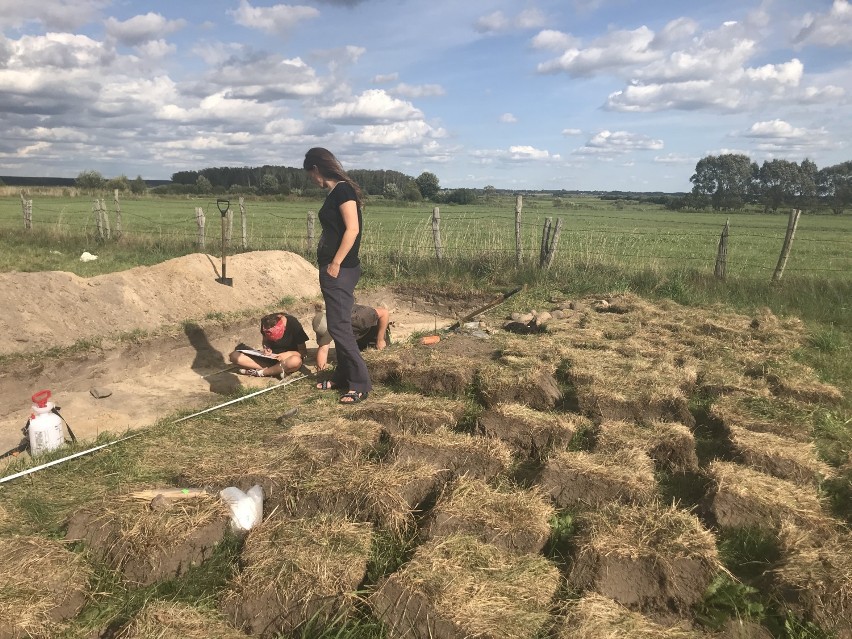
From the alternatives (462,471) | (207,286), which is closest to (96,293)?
(207,286)

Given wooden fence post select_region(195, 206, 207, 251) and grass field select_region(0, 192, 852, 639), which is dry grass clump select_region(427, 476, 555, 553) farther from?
wooden fence post select_region(195, 206, 207, 251)

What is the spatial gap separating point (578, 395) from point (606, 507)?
1.83 metres

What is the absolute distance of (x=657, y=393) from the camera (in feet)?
15.8

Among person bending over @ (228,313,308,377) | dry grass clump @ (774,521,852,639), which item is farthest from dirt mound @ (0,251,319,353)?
dry grass clump @ (774,521,852,639)

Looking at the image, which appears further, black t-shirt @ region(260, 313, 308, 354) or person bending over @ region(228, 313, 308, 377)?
black t-shirt @ region(260, 313, 308, 354)

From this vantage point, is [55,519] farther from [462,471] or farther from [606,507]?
[606,507]

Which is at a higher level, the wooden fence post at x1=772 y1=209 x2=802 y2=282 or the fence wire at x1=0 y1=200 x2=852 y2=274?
the wooden fence post at x1=772 y1=209 x2=802 y2=282

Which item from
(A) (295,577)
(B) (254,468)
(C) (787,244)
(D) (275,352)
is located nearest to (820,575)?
(A) (295,577)

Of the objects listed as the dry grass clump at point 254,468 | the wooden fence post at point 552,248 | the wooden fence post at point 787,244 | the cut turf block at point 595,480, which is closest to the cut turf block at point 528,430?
the cut turf block at point 595,480

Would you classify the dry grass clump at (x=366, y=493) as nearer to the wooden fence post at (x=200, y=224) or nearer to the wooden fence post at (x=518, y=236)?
the wooden fence post at (x=518, y=236)

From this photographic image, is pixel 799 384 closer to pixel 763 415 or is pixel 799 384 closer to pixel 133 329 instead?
pixel 763 415

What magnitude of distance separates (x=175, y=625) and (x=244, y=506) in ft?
2.83

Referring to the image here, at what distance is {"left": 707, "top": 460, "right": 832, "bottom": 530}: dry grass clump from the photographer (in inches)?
122

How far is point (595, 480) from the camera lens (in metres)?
3.34
